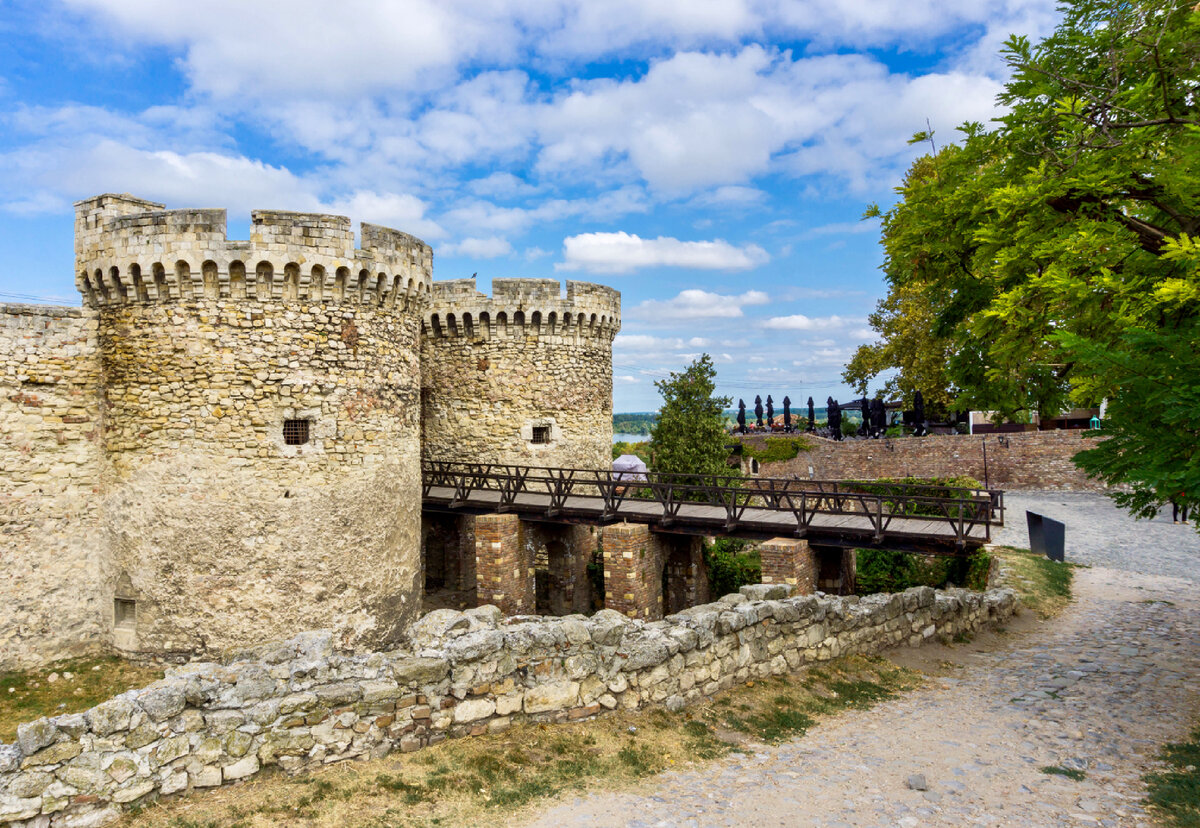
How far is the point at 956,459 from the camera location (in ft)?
98.1

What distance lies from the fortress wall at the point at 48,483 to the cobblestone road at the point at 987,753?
1085 centimetres

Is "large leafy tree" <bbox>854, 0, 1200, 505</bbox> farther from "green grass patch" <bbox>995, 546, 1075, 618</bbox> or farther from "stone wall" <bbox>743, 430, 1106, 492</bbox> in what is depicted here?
"stone wall" <bbox>743, 430, 1106, 492</bbox>

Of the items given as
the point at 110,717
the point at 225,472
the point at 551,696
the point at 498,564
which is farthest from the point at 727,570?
the point at 110,717

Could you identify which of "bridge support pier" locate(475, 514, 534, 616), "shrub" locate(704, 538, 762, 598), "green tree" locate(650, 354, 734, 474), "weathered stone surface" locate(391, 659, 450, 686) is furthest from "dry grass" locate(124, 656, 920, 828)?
"green tree" locate(650, 354, 734, 474)

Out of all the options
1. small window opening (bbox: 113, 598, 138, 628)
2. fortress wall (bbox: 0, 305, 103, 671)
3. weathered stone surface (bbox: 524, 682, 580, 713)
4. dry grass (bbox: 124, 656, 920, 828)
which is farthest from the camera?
small window opening (bbox: 113, 598, 138, 628)

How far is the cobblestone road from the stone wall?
17.8 meters

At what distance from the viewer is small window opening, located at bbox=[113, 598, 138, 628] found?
1234cm

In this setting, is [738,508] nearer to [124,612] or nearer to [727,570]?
[727,570]

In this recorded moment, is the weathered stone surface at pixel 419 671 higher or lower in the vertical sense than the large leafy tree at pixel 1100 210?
lower

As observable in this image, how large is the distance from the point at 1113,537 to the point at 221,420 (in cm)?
2139

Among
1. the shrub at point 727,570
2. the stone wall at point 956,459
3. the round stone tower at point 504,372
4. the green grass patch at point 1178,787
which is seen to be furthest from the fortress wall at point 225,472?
the stone wall at point 956,459

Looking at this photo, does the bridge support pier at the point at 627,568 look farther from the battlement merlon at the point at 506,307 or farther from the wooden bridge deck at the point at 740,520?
the battlement merlon at the point at 506,307

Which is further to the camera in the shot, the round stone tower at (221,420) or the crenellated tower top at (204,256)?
the round stone tower at (221,420)

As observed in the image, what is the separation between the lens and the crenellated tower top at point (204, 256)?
38.6 ft
